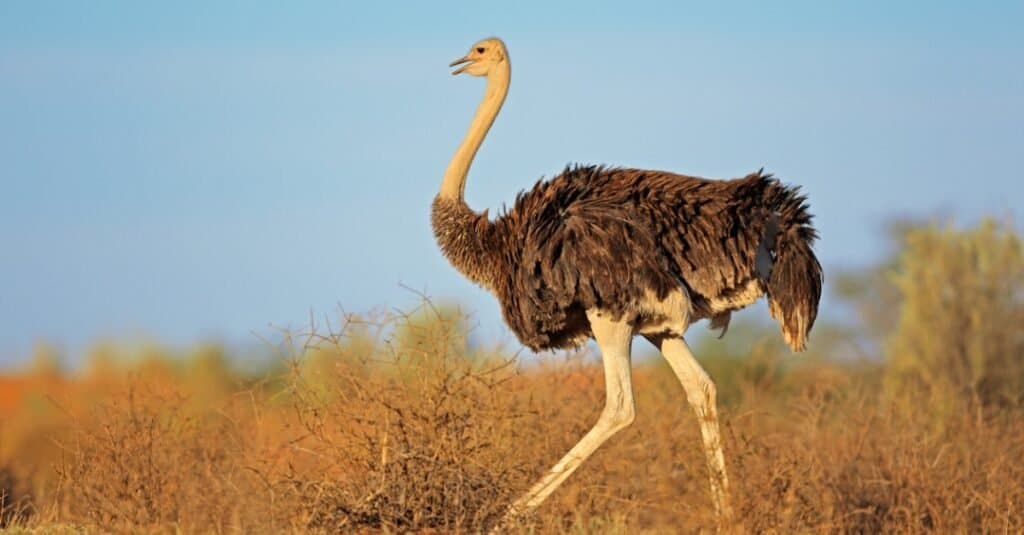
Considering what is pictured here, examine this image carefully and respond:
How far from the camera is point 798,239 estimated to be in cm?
778

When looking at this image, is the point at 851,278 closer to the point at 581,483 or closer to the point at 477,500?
the point at 581,483

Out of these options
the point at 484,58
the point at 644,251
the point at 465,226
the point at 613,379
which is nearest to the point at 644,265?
the point at 644,251

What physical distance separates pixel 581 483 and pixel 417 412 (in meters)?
2.13

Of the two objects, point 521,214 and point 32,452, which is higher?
point 521,214

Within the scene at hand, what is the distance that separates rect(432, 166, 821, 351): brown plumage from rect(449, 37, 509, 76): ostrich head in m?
1.33

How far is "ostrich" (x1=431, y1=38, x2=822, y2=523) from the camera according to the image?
7.54 metres

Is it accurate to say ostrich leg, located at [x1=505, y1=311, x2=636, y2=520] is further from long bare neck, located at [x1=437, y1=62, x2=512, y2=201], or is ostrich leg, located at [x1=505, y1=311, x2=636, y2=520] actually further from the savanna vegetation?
long bare neck, located at [x1=437, y1=62, x2=512, y2=201]

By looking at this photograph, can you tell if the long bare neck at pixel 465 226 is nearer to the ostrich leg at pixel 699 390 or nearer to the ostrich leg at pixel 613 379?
the ostrich leg at pixel 613 379

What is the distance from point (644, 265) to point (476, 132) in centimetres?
171

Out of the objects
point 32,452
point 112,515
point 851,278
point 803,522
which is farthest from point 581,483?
point 851,278

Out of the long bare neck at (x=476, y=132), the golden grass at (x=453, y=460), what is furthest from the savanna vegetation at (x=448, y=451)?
the long bare neck at (x=476, y=132)

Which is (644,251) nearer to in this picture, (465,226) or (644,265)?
(644,265)

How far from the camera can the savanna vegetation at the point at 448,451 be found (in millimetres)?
7020

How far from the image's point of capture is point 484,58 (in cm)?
920
